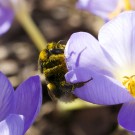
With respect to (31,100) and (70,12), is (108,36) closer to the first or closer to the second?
(31,100)

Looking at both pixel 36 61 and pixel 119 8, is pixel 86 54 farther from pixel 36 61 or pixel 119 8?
pixel 36 61

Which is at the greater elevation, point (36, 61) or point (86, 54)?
point (86, 54)

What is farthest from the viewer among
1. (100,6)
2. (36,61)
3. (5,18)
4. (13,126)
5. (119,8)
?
(36,61)

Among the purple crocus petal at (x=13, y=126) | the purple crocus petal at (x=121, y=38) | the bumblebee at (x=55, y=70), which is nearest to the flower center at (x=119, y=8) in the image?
the purple crocus petal at (x=121, y=38)

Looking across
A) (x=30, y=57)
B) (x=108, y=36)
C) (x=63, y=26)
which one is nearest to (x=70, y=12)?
(x=63, y=26)

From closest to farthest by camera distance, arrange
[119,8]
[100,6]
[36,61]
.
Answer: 1. [119,8]
2. [100,6]
3. [36,61]

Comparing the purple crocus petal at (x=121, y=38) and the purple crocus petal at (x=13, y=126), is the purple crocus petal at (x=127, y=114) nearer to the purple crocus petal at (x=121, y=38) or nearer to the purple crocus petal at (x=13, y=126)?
the purple crocus petal at (x=121, y=38)

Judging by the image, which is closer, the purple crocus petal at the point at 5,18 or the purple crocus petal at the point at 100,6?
the purple crocus petal at the point at 100,6

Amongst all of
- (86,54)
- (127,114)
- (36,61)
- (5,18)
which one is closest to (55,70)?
(86,54)
